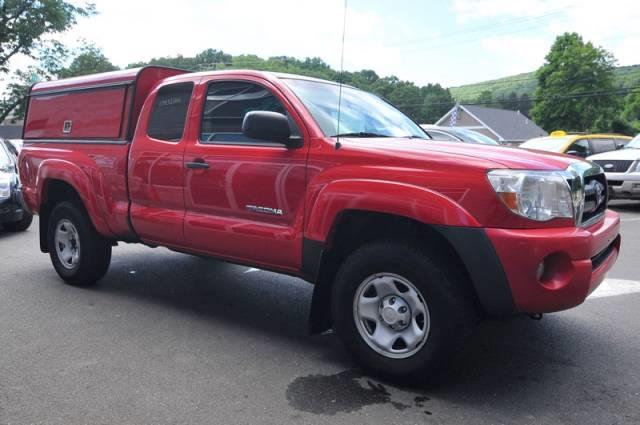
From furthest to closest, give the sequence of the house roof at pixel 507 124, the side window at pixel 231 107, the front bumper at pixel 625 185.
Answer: the house roof at pixel 507 124, the front bumper at pixel 625 185, the side window at pixel 231 107

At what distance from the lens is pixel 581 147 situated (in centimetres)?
1441

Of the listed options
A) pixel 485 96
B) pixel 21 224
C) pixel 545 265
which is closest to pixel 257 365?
pixel 545 265

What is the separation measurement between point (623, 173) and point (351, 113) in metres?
9.46

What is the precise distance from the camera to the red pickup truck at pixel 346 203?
3018 mm

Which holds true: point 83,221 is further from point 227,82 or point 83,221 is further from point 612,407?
point 612,407

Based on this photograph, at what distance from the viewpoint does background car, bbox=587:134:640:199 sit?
11445 mm

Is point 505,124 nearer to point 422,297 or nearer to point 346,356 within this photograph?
point 346,356

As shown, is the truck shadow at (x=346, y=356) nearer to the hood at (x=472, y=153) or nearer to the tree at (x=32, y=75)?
the hood at (x=472, y=153)

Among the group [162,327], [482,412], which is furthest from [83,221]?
[482,412]

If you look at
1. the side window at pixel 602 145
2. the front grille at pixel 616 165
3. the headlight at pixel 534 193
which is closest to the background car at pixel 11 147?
the headlight at pixel 534 193

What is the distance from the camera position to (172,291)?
5.48 metres

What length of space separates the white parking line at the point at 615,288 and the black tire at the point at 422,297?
260 cm

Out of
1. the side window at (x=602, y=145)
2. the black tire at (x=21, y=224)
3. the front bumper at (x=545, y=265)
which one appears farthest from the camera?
the side window at (x=602, y=145)

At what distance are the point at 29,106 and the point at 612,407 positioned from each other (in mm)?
5941
